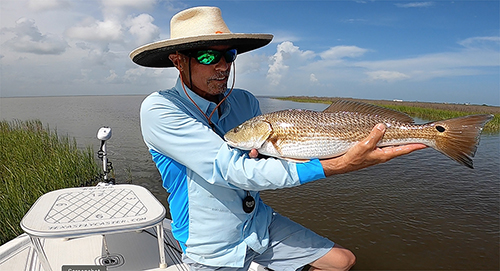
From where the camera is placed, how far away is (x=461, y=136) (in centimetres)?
224

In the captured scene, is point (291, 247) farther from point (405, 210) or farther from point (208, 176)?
point (405, 210)

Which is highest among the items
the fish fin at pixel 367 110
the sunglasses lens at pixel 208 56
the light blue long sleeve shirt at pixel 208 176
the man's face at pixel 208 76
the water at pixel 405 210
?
the sunglasses lens at pixel 208 56

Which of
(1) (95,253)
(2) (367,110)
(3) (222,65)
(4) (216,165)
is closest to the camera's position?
(4) (216,165)

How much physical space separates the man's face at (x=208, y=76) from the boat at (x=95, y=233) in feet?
4.09

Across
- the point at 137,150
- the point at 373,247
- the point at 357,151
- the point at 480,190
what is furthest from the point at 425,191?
the point at 137,150

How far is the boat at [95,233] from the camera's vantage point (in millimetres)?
2766

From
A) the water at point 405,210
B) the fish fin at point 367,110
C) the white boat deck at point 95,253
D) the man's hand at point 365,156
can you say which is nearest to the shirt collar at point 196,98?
the fish fin at point 367,110

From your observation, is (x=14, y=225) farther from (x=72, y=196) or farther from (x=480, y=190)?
(x=480, y=190)

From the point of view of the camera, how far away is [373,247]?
24.5ft

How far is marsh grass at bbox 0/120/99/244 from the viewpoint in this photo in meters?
5.70

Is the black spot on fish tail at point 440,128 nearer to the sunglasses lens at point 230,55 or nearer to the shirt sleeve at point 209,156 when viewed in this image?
the shirt sleeve at point 209,156

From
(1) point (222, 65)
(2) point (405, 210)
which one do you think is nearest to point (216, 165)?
(1) point (222, 65)

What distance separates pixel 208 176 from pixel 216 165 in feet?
0.39

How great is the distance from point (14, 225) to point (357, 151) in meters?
6.02
